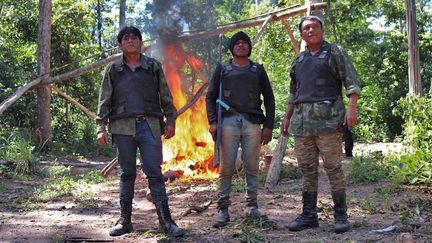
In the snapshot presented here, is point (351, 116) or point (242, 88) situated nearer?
point (351, 116)

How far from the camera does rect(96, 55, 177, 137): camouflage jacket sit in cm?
446

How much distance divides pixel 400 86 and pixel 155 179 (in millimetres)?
18930

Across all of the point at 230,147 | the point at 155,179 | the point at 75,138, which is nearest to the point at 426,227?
the point at 230,147

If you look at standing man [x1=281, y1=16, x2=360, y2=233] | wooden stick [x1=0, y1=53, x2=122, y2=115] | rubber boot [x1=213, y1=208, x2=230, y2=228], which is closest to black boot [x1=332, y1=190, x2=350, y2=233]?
standing man [x1=281, y1=16, x2=360, y2=233]

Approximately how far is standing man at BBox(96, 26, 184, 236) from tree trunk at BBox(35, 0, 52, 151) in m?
9.53

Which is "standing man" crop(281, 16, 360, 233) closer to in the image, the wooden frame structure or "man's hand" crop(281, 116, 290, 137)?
"man's hand" crop(281, 116, 290, 137)

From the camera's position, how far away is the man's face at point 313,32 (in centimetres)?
425

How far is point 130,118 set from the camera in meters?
4.46

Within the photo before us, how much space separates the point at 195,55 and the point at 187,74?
0.44m

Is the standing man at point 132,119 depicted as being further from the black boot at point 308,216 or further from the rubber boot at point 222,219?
the black boot at point 308,216

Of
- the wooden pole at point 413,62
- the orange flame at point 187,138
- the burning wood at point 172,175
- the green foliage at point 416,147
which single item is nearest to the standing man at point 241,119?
the green foliage at point 416,147

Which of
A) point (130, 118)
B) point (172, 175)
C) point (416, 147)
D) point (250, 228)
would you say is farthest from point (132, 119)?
point (416, 147)

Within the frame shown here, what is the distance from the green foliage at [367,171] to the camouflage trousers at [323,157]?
10.6ft

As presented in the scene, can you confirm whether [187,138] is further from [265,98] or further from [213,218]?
[265,98]
